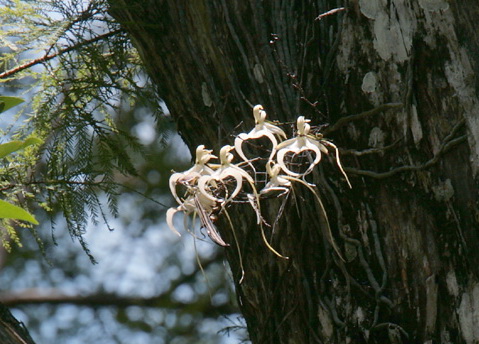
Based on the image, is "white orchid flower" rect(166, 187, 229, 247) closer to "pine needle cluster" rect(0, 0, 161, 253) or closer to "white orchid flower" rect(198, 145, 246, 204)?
"white orchid flower" rect(198, 145, 246, 204)

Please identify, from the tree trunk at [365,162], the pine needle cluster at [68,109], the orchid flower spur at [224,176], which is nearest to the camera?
the orchid flower spur at [224,176]

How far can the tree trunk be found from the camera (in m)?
1.36

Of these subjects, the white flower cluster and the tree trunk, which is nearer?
the white flower cluster

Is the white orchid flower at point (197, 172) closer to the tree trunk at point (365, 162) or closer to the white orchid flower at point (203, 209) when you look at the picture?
the white orchid flower at point (203, 209)

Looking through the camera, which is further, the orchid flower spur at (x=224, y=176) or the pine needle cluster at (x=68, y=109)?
the pine needle cluster at (x=68, y=109)

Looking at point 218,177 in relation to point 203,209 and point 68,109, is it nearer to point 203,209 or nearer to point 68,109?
point 203,209

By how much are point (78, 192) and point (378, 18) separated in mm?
1014

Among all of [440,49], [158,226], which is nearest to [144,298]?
[158,226]

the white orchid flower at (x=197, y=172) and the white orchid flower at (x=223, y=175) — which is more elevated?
the white orchid flower at (x=197, y=172)

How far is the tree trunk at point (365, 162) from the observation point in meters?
1.36

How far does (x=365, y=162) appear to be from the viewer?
1.46m

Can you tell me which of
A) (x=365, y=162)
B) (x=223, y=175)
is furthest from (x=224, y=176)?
(x=365, y=162)

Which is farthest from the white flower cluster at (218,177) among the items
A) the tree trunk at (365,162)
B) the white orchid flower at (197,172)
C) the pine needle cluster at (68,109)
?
the pine needle cluster at (68,109)

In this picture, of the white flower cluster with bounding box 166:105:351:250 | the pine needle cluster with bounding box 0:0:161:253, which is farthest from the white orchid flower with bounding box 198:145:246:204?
the pine needle cluster with bounding box 0:0:161:253
